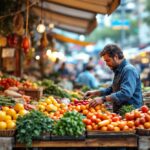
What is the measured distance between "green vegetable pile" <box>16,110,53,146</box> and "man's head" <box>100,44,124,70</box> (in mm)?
1563

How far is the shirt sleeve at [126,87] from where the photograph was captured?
7.02 m

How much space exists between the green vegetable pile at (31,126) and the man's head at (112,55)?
156cm

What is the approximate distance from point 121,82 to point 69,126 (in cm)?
157

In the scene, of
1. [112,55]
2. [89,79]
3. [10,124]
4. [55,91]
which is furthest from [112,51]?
[89,79]

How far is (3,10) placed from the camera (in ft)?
42.3

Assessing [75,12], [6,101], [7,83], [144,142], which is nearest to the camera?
[144,142]

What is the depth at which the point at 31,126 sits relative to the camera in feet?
19.8

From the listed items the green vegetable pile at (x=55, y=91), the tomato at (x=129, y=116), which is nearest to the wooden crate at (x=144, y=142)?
the tomato at (x=129, y=116)

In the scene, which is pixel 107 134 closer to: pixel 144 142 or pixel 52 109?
pixel 144 142

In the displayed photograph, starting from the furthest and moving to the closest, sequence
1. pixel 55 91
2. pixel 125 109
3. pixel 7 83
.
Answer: pixel 55 91
pixel 7 83
pixel 125 109

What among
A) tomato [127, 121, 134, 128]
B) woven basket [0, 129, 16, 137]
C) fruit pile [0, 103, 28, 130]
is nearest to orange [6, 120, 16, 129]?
fruit pile [0, 103, 28, 130]

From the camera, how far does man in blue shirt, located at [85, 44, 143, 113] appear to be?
7.04 m

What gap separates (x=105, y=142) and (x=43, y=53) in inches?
419

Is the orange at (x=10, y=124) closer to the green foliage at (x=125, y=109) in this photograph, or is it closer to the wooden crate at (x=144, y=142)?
the wooden crate at (x=144, y=142)
